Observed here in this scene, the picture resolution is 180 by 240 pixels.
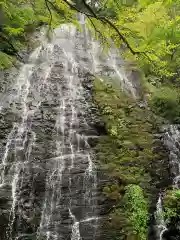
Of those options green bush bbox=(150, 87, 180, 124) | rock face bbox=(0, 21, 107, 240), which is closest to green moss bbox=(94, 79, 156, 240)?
rock face bbox=(0, 21, 107, 240)

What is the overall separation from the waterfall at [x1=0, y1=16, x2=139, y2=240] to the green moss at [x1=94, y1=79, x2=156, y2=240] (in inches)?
20.3

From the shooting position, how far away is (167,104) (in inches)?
564

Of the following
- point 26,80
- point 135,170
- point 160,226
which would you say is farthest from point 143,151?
point 26,80

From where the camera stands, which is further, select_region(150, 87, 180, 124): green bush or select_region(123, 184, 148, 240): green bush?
select_region(150, 87, 180, 124): green bush

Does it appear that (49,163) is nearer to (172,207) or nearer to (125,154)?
(125,154)

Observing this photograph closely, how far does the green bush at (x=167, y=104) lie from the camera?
45.9ft

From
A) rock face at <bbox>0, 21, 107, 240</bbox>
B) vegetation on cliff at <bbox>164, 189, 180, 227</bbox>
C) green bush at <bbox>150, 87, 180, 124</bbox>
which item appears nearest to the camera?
rock face at <bbox>0, 21, 107, 240</bbox>

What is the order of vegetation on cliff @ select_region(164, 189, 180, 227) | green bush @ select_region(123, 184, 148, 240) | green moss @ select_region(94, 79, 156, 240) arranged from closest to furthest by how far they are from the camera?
green bush @ select_region(123, 184, 148, 240) → green moss @ select_region(94, 79, 156, 240) → vegetation on cliff @ select_region(164, 189, 180, 227)

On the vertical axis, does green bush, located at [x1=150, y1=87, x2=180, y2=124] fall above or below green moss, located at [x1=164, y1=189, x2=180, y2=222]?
above

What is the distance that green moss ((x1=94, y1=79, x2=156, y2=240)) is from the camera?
9375mm

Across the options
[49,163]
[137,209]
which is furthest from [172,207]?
[49,163]

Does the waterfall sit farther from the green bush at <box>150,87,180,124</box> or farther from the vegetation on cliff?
the vegetation on cliff

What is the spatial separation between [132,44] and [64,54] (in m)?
13.2

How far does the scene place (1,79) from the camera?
14.2 meters
